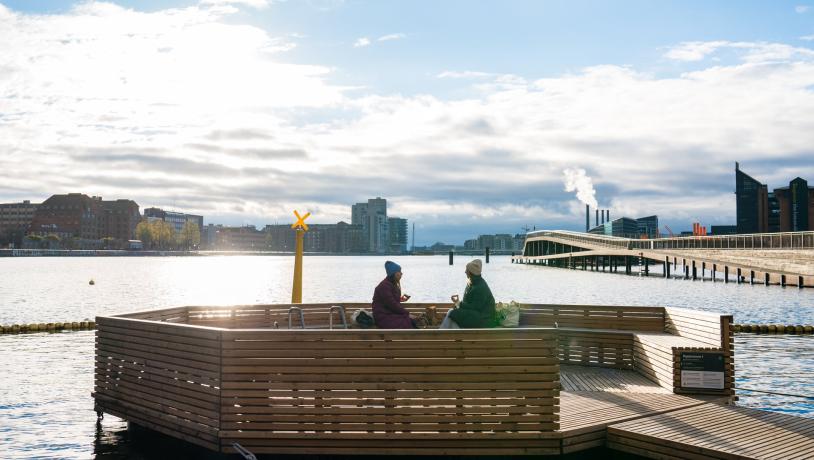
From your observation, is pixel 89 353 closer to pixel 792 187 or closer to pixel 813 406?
pixel 813 406

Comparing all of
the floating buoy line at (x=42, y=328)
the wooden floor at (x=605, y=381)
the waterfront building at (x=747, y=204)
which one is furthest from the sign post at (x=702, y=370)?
the waterfront building at (x=747, y=204)

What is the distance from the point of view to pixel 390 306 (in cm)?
1138

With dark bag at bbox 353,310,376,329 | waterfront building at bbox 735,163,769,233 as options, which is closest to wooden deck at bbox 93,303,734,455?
dark bag at bbox 353,310,376,329

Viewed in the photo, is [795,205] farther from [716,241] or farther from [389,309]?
[389,309]

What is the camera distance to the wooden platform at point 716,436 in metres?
8.58

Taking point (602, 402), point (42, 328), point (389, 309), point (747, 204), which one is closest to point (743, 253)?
point (42, 328)

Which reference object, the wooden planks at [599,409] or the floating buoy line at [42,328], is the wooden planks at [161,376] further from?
the floating buoy line at [42,328]

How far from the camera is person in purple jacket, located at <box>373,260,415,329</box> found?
11.3 meters

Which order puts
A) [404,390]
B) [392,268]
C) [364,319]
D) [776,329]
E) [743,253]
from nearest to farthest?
[404,390]
[392,268]
[364,319]
[776,329]
[743,253]

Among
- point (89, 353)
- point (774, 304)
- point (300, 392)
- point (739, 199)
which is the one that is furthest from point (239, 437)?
point (739, 199)

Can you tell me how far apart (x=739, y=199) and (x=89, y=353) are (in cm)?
20084

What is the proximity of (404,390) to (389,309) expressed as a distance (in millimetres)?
2369

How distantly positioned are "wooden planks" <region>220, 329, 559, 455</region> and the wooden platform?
1.08 metres

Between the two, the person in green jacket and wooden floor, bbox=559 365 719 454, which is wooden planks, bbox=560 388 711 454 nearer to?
wooden floor, bbox=559 365 719 454
